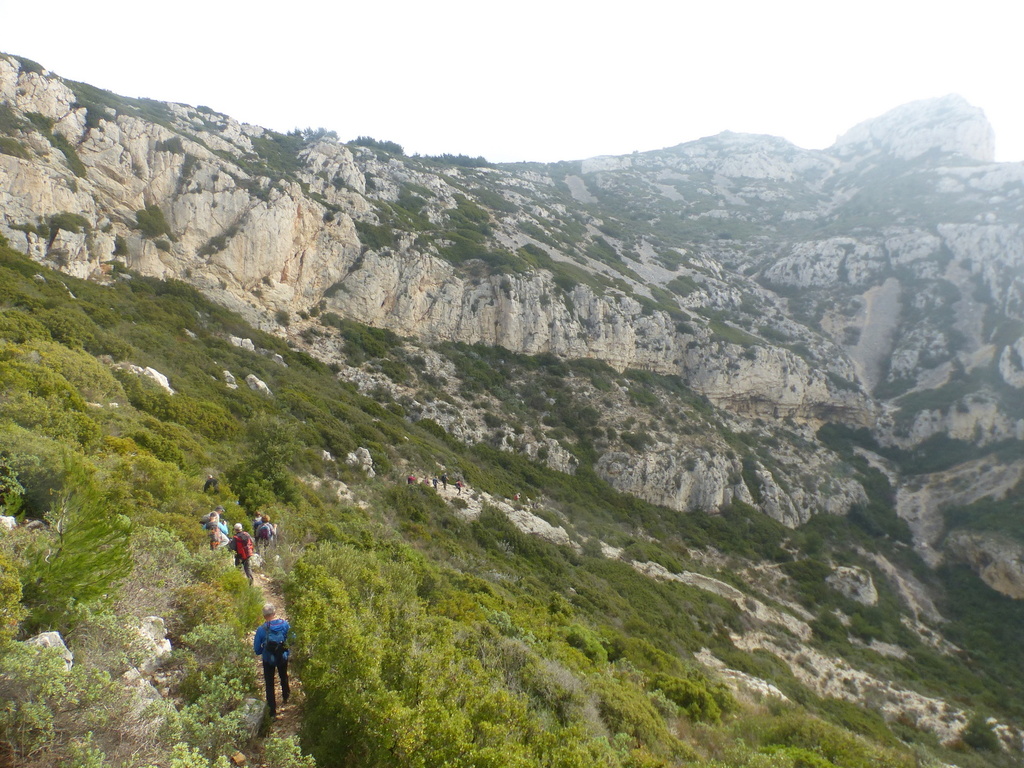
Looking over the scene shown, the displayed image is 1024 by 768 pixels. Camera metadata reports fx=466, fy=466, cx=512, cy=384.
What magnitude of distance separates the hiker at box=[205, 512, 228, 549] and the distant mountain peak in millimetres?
120926

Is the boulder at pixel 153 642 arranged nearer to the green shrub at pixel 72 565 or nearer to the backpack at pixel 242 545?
the green shrub at pixel 72 565

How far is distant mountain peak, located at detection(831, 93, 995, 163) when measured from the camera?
86250 millimetres

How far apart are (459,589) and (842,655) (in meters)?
20.4

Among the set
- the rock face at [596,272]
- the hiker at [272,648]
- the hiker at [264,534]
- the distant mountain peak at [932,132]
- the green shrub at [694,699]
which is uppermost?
the distant mountain peak at [932,132]

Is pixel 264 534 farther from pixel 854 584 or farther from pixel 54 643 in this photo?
pixel 854 584

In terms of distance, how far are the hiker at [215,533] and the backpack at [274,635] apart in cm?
313

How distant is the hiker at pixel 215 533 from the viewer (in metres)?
7.25

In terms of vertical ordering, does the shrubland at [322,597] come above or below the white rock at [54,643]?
below

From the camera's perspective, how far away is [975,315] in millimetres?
49438

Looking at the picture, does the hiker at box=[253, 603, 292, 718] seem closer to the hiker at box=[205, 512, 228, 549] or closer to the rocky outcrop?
the hiker at box=[205, 512, 228, 549]

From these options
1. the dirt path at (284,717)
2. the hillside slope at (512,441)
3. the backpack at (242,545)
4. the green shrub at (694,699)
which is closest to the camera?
the dirt path at (284,717)

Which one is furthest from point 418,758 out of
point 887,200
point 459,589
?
point 887,200

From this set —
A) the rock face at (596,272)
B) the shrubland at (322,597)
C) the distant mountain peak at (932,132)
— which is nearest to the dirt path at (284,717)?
the shrubland at (322,597)

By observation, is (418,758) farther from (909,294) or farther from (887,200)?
(887,200)
